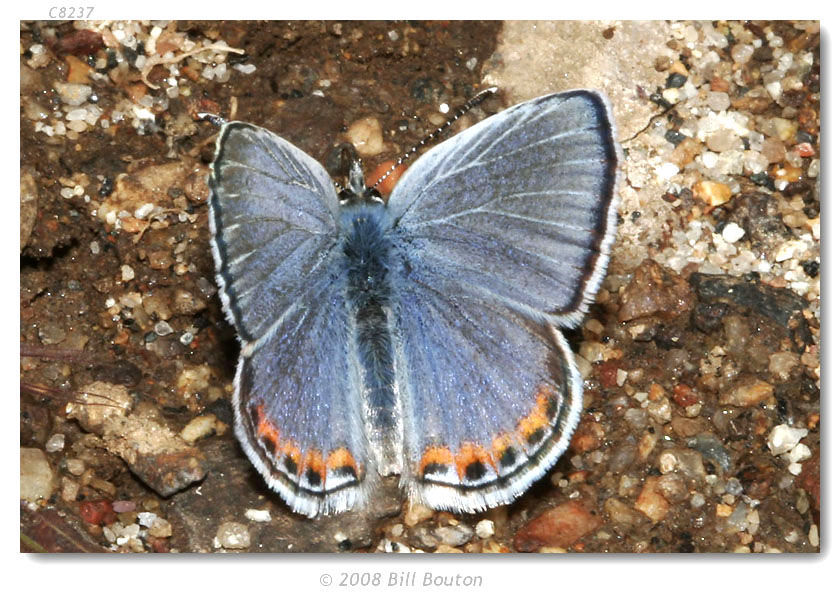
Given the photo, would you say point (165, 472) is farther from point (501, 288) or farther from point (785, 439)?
point (785, 439)

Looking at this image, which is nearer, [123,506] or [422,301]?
[422,301]

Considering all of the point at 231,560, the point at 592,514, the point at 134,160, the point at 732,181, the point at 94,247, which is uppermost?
the point at 732,181

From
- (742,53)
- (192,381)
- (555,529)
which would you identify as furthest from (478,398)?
(742,53)

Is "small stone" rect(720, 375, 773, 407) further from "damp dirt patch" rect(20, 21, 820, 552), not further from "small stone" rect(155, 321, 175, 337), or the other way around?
"small stone" rect(155, 321, 175, 337)

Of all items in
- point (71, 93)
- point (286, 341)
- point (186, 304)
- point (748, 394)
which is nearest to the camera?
point (286, 341)

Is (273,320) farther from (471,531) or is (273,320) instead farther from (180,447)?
(471,531)

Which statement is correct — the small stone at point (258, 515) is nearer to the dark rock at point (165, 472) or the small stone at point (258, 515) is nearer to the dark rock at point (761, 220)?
the dark rock at point (165, 472)

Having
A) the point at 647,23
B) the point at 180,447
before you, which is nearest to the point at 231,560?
the point at 180,447
